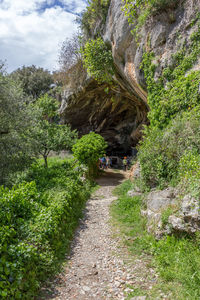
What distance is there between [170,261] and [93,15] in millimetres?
17962

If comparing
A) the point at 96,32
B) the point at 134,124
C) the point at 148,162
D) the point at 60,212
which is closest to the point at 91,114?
the point at 134,124

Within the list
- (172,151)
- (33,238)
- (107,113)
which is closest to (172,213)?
(172,151)

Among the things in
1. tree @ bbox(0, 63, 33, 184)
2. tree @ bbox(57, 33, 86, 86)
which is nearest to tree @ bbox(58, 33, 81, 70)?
tree @ bbox(57, 33, 86, 86)

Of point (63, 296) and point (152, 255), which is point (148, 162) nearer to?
point (152, 255)

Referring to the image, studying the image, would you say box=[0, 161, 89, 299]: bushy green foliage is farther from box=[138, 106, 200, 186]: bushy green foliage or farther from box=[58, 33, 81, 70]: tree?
box=[58, 33, 81, 70]: tree

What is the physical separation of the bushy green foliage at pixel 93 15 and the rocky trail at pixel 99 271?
15.6 meters

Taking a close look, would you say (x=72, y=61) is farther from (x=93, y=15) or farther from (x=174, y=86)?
(x=174, y=86)

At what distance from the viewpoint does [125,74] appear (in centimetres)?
1320

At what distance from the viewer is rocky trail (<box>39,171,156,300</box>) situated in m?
4.21

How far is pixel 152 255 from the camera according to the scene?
5.26m

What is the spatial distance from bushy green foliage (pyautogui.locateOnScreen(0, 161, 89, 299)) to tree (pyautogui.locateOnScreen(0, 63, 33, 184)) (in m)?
4.00

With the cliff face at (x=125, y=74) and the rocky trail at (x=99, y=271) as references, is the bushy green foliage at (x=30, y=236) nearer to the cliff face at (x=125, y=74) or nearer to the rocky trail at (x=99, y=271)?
the rocky trail at (x=99, y=271)

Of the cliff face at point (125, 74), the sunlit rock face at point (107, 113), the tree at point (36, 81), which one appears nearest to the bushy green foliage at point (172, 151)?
the cliff face at point (125, 74)

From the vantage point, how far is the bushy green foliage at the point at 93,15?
14.7 m
